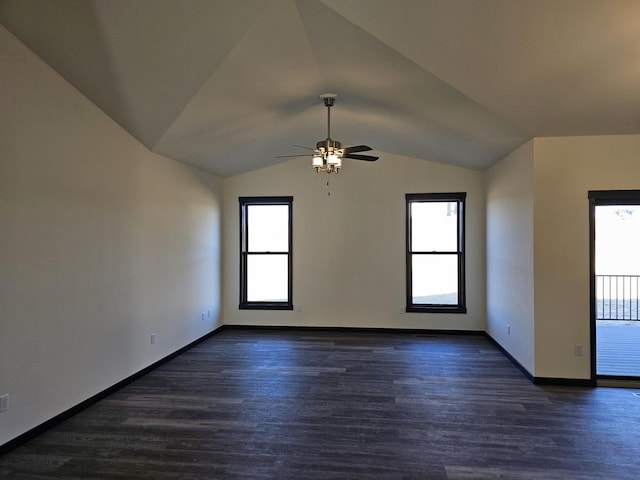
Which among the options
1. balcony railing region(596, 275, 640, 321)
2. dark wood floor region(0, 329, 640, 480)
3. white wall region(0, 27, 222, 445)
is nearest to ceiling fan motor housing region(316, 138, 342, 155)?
white wall region(0, 27, 222, 445)

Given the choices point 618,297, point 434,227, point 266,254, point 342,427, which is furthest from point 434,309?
point 618,297

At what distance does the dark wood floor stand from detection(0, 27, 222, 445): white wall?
1.36 feet

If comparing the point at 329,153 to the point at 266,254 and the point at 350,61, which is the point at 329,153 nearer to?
the point at 350,61

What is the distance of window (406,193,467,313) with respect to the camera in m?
6.65

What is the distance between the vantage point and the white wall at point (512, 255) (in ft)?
14.6

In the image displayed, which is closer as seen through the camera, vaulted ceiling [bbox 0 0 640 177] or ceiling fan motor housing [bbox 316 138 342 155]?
vaulted ceiling [bbox 0 0 640 177]

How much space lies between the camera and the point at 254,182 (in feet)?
23.1

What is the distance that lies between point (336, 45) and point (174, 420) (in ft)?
11.1

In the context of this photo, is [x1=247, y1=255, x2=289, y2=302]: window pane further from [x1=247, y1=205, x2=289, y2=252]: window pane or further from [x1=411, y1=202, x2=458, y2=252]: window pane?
[x1=411, y1=202, x2=458, y2=252]: window pane

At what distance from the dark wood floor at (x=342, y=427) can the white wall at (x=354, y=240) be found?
1743 mm

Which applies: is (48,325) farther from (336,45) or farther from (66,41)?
(336,45)

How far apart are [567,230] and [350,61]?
→ 9.36ft

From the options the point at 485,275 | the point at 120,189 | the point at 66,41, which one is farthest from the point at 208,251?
the point at 485,275

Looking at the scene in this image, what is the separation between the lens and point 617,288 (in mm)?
7574
